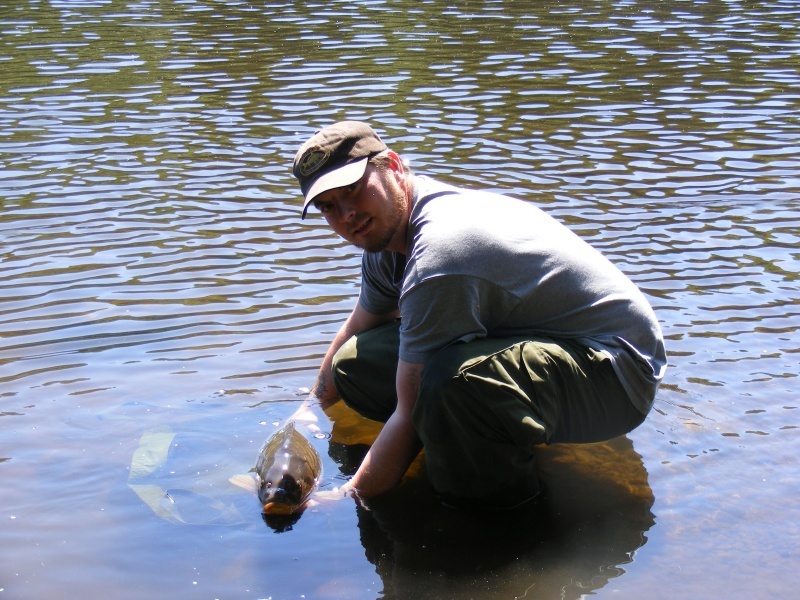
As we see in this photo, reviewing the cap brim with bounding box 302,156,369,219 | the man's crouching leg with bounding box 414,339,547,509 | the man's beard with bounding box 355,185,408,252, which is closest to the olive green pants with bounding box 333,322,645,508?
the man's crouching leg with bounding box 414,339,547,509

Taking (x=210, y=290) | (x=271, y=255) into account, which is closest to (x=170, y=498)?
(x=210, y=290)

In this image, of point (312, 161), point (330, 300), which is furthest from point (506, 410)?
point (330, 300)

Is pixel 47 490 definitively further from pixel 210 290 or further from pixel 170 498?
pixel 210 290

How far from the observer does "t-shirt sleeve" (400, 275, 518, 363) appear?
157 inches

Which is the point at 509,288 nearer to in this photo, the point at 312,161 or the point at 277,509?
the point at 312,161

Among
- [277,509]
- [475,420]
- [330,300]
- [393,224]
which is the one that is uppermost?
[393,224]

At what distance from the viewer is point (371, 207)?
4254mm

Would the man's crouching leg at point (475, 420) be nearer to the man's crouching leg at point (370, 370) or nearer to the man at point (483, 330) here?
the man at point (483, 330)

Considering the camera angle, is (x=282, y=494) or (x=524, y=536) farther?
(x=282, y=494)

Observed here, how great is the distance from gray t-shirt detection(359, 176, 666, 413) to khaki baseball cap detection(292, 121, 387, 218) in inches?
11.2

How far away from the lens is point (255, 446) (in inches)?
201

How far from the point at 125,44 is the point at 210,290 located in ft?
31.5

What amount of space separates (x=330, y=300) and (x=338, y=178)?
2647 millimetres

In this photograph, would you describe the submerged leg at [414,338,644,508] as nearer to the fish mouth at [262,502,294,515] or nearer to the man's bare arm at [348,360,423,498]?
the man's bare arm at [348,360,423,498]
